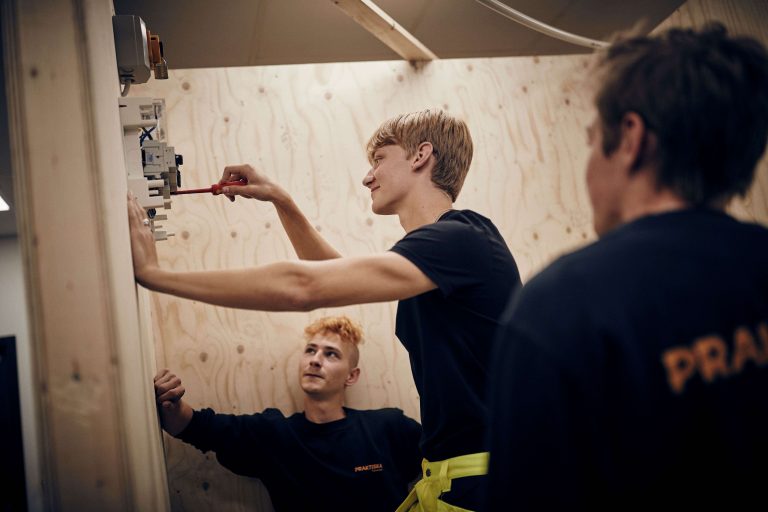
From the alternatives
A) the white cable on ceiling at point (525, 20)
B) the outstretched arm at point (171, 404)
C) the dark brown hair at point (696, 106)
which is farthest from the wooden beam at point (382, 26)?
the dark brown hair at point (696, 106)

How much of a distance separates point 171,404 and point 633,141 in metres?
1.73

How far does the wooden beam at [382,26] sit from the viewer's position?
262 cm

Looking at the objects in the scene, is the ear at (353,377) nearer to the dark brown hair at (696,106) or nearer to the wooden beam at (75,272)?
the wooden beam at (75,272)

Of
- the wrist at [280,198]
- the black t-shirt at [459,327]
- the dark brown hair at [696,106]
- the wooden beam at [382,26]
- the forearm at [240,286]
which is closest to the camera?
the dark brown hair at [696,106]

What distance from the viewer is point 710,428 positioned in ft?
2.38

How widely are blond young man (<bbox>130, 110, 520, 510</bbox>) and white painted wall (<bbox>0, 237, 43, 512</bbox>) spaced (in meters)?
3.91

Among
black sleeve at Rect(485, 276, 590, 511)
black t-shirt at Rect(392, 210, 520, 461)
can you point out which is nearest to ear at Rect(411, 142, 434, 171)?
black t-shirt at Rect(392, 210, 520, 461)

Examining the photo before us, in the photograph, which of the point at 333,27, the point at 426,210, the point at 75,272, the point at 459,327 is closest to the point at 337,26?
the point at 333,27

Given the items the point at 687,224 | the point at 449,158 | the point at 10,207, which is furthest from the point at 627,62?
the point at 10,207

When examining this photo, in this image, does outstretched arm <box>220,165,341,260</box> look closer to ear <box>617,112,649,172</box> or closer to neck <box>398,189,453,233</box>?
neck <box>398,189,453,233</box>

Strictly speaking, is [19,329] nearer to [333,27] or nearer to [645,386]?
[333,27]

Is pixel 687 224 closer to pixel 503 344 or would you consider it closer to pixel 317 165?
pixel 503 344

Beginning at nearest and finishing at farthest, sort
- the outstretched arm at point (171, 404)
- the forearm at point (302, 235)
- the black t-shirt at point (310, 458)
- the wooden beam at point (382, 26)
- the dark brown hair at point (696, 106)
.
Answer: the dark brown hair at point (696, 106), the outstretched arm at point (171, 404), the forearm at point (302, 235), the black t-shirt at point (310, 458), the wooden beam at point (382, 26)

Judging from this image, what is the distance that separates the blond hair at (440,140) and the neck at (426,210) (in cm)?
3
